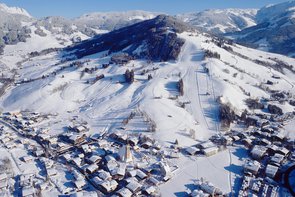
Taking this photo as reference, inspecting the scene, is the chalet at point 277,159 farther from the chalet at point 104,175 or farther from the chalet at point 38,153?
the chalet at point 38,153

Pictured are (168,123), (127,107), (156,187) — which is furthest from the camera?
(127,107)

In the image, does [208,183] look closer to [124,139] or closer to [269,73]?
[124,139]

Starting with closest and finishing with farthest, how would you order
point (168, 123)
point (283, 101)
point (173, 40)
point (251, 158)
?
point (251, 158) < point (168, 123) < point (283, 101) < point (173, 40)

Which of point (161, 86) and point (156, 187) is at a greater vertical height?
point (161, 86)

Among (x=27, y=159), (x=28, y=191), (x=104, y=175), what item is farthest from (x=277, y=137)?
(x=27, y=159)

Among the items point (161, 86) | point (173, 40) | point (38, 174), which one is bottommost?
point (38, 174)

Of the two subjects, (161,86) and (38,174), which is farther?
(161,86)

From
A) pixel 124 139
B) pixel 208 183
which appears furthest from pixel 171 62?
pixel 208 183
